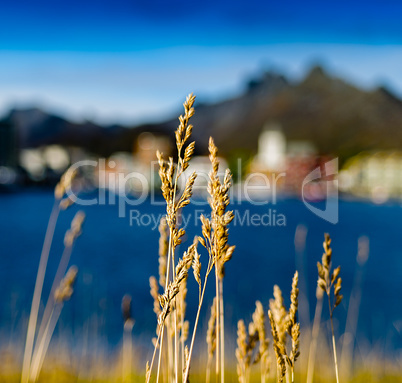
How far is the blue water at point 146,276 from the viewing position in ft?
39.8

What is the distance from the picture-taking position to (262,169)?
126625 millimetres

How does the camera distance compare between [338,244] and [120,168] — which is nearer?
[338,244]

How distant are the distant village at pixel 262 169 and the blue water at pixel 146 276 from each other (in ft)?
204

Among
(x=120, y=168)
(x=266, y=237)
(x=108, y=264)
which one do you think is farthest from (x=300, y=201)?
(x=108, y=264)

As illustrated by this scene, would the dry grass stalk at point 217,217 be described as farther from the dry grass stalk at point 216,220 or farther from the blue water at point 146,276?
the blue water at point 146,276

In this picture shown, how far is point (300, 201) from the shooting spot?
145750mm

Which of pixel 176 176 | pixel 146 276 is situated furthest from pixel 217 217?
pixel 146 276

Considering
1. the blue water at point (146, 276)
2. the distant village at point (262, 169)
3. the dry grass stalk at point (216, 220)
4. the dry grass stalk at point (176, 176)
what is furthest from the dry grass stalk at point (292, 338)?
the distant village at point (262, 169)

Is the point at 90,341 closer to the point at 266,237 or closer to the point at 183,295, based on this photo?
the point at 183,295

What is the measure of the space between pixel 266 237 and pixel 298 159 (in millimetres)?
79112

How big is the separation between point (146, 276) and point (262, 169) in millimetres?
101385

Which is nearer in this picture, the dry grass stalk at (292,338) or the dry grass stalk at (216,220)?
the dry grass stalk at (216,220)

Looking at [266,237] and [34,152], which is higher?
[34,152]

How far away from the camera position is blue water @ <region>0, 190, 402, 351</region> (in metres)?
12.1
